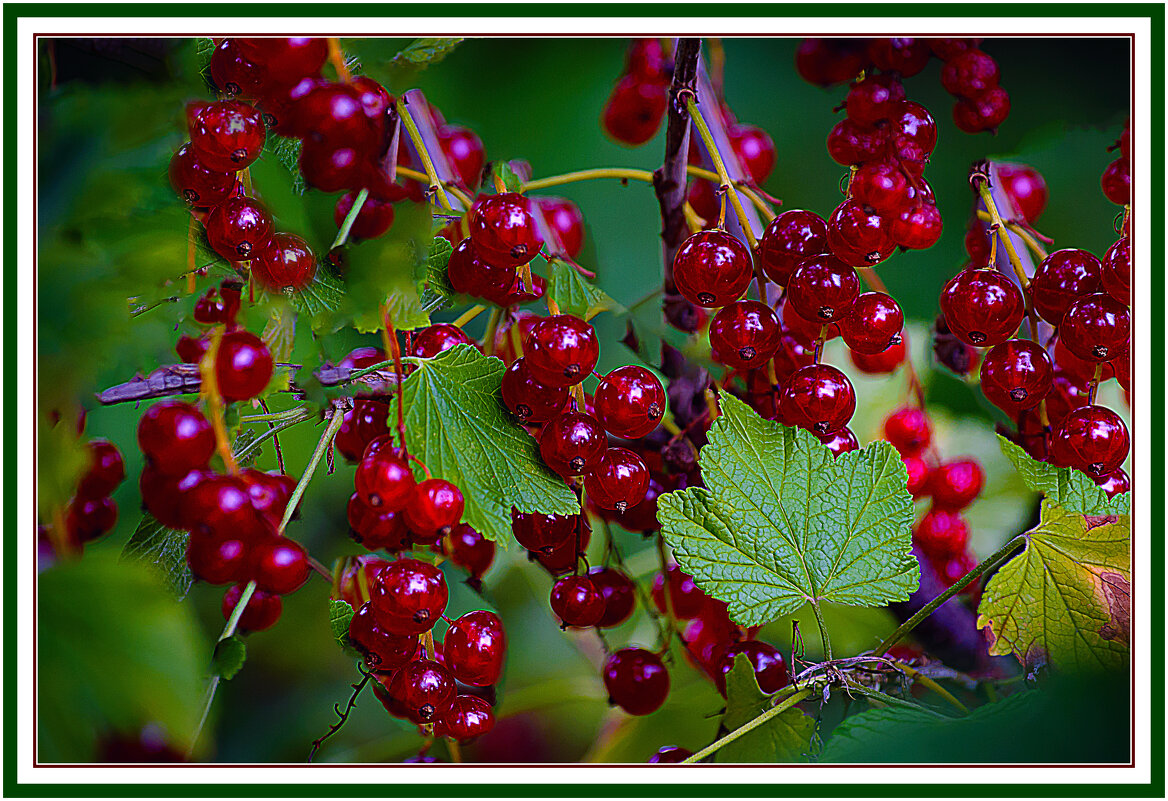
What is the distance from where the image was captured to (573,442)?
390 millimetres

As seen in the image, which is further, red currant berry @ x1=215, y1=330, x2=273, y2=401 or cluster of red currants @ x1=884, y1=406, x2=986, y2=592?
cluster of red currants @ x1=884, y1=406, x2=986, y2=592

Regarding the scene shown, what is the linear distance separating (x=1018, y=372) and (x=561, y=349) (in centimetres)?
22

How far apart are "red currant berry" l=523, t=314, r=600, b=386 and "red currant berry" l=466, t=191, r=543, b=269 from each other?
0.11 ft

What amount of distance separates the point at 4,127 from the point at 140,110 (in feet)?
0.30

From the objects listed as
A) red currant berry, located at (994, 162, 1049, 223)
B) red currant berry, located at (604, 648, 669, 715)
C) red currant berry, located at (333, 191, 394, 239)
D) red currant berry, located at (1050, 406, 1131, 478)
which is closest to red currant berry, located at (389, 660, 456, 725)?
red currant berry, located at (604, 648, 669, 715)

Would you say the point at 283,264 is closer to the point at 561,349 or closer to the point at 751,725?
the point at 561,349

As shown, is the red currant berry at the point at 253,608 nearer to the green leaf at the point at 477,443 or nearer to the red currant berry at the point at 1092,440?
the green leaf at the point at 477,443

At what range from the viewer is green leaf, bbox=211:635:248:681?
433 mm

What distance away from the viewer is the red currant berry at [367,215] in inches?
17.3

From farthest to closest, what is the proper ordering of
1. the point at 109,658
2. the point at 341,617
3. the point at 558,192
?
the point at 558,192, the point at 341,617, the point at 109,658

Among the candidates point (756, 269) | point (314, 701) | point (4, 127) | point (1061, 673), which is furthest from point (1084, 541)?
point (4, 127)

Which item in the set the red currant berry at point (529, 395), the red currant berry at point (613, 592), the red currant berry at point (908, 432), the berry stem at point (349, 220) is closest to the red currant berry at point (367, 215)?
the berry stem at point (349, 220)

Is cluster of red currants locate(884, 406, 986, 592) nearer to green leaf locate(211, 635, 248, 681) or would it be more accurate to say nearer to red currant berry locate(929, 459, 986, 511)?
red currant berry locate(929, 459, 986, 511)

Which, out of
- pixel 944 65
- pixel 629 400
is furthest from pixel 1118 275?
pixel 629 400
